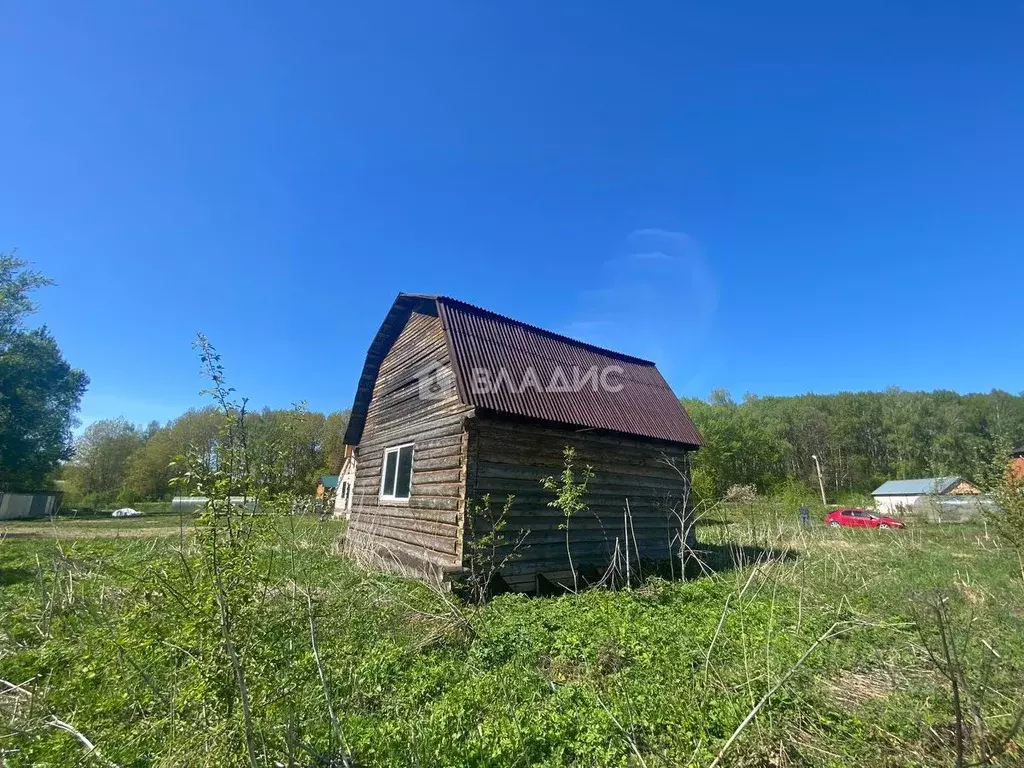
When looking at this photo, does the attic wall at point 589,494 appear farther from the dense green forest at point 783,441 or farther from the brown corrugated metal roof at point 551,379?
the dense green forest at point 783,441

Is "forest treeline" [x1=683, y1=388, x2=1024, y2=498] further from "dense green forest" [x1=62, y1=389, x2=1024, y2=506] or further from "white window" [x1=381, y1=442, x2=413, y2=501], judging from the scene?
"white window" [x1=381, y1=442, x2=413, y2=501]

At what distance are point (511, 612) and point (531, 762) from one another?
4195mm

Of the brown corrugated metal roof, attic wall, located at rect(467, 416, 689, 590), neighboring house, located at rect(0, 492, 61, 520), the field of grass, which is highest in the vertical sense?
the brown corrugated metal roof

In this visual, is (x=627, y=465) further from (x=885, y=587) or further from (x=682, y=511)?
(x=885, y=587)

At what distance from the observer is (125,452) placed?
56.2 metres

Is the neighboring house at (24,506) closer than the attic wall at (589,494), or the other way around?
the attic wall at (589,494)

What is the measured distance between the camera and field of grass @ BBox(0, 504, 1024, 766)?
2779 millimetres

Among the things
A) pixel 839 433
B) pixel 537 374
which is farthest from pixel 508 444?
pixel 839 433

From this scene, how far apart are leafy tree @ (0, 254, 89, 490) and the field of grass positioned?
33.1 m

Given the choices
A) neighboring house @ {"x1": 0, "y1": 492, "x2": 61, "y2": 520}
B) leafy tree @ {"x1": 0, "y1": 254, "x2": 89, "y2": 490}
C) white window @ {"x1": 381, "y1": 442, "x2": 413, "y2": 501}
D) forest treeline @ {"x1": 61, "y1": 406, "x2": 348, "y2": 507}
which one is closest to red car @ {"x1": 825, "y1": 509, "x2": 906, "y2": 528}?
white window @ {"x1": 381, "y1": 442, "x2": 413, "y2": 501}

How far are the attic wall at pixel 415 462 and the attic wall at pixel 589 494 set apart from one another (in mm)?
703

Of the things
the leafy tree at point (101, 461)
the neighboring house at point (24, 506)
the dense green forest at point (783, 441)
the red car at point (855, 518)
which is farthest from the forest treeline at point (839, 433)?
the leafy tree at point (101, 461)

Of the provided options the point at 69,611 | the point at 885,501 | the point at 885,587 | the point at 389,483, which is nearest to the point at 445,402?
the point at 389,483

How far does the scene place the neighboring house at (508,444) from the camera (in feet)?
31.1
